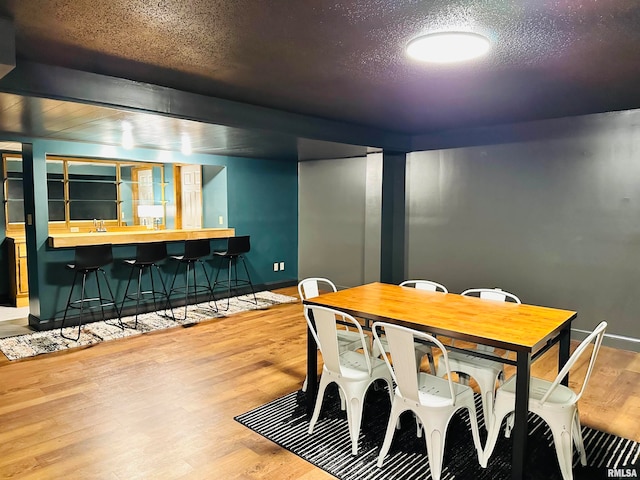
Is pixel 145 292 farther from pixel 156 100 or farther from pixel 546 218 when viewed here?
pixel 546 218

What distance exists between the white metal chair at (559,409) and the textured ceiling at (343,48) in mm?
1478

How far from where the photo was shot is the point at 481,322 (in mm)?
2398

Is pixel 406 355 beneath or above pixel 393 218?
beneath

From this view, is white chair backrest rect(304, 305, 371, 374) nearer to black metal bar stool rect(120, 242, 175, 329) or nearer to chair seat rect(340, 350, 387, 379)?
chair seat rect(340, 350, 387, 379)

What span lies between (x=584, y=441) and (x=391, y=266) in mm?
3247

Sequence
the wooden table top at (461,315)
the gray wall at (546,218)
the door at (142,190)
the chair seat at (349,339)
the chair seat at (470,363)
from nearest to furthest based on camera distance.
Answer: the wooden table top at (461,315) → the chair seat at (470,363) → the chair seat at (349,339) → the gray wall at (546,218) → the door at (142,190)

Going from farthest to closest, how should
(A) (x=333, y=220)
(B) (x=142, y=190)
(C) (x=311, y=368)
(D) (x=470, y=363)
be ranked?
1. (A) (x=333, y=220)
2. (B) (x=142, y=190)
3. (C) (x=311, y=368)
4. (D) (x=470, y=363)

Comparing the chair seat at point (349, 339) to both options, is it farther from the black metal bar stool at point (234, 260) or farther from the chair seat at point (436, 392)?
the black metal bar stool at point (234, 260)

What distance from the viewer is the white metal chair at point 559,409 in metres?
2.11

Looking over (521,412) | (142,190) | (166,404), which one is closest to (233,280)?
(142,190)

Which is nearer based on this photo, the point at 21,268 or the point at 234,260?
the point at 21,268

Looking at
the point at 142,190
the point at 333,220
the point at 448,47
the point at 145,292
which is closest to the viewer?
the point at 448,47

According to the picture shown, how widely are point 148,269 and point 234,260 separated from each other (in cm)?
128

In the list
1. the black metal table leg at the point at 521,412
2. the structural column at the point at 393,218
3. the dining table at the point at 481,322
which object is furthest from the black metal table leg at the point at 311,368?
the structural column at the point at 393,218
